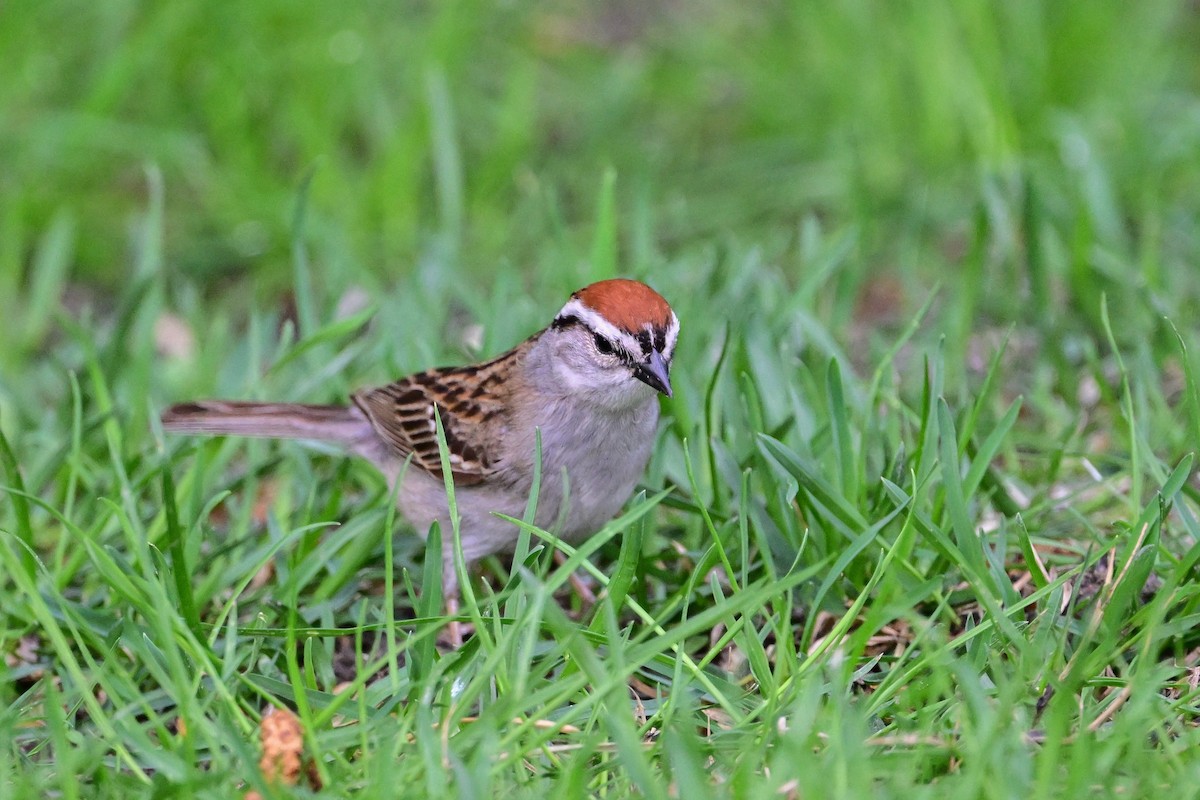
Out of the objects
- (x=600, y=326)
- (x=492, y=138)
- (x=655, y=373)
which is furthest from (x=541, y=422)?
(x=492, y=138)

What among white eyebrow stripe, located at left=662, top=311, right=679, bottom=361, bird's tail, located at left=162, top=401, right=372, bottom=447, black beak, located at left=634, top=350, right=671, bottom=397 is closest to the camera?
black beak, located at left=634, top=350, right=671, bottom=397

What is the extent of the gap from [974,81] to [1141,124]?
79cm

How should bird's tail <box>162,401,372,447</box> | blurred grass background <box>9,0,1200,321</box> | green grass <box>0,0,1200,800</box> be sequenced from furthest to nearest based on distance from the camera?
blurred grass background <box>9,0,1200,321</box> → bird's tail <box>162,401,372,447</box> → green grass <box>0,0,1200,800</box>

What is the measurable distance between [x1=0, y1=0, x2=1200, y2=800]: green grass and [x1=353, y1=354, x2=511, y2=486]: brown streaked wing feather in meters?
0.23

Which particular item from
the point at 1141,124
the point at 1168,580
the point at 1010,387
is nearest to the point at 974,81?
the point at 1141,124

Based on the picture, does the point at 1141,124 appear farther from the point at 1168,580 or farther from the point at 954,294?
the point at 1168,580

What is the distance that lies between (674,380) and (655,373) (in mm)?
763

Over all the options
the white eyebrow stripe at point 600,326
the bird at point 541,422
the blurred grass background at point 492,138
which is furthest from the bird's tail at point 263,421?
the blurred grass background at point 492,138

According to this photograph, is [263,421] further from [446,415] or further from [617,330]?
[617,330]

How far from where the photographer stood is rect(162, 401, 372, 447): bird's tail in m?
4.30

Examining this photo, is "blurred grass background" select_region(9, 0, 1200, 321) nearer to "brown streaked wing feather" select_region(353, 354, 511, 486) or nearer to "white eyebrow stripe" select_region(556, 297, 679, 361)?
"brown streaked wing feather" select_region(353, 354, 511, 486)

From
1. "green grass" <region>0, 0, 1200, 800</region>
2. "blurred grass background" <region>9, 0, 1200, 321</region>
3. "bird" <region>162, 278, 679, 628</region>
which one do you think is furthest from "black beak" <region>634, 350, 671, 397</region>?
"blurred grass background" <region>9, 0, 1200, 321</region>

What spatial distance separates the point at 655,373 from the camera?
3625 millimetres

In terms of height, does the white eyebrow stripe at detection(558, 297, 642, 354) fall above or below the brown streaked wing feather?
above
